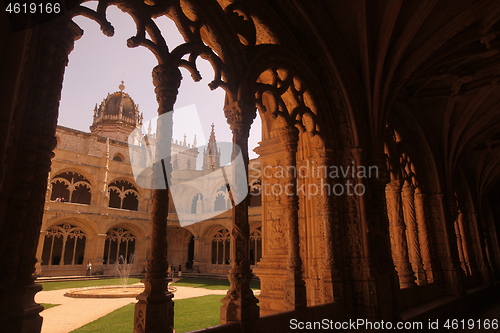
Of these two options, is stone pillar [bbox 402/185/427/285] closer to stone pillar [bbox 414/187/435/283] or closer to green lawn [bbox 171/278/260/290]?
stone pillar [bbox 414/187/435/283]

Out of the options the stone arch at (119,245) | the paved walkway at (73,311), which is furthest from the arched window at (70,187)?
the paved walkway at (73,311)

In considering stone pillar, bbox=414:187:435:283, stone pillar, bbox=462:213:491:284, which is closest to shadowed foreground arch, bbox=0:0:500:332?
stone pillar, bbox=414:187:435:283

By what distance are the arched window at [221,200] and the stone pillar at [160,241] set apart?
846 inches

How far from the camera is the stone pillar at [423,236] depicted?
7.61 meters

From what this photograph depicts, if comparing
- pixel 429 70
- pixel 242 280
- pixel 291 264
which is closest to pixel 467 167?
pixel 429 70

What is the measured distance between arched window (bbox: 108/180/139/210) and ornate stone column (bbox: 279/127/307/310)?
21650 millimetres

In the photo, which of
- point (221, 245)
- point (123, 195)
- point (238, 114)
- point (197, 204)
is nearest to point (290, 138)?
point (238, 114)

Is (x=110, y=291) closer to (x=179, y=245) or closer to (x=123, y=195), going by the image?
(x=123, y=195)

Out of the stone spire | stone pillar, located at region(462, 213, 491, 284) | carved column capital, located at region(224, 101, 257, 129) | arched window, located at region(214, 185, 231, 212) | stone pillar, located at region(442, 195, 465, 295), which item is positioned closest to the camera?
carved column capital, located at region(224, 101, 257, 129)

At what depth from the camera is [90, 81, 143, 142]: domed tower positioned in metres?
31.3

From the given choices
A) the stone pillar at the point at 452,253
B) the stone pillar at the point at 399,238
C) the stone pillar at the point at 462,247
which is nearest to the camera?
the stone pillar at the point at 399,238

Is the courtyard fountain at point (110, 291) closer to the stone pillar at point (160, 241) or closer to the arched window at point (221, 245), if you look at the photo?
the stone pillar at point (160, 241)

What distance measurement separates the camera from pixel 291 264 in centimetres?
404

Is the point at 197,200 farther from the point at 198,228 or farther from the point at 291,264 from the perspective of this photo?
the point at 291,264
